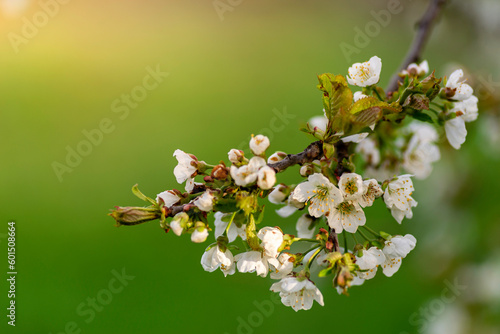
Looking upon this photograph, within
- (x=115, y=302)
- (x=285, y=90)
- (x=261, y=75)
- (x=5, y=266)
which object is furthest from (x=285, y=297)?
(x=261, y=75)

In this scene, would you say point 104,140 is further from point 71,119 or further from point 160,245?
point 160,245

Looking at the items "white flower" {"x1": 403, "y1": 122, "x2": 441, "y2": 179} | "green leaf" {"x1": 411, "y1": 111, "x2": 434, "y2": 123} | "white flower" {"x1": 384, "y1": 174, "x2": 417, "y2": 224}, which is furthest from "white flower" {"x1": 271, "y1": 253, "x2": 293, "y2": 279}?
"white flower" {"x1": 403, "y1": 122, "x2": 441, "y2": 179}

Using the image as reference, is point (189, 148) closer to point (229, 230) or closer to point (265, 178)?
point (229, 230)

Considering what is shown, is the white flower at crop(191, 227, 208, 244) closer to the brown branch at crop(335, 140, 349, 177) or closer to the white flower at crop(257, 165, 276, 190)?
the white flower at crop(257, 165, 276, 190)

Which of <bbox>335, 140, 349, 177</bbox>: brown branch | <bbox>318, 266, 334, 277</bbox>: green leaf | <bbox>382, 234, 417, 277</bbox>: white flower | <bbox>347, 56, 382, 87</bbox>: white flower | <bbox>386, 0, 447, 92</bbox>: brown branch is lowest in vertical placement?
<bbox>382, 234, 417, 277</bbox>: white flower

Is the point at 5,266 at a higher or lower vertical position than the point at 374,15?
lower

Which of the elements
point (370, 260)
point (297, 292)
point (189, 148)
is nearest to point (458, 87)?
point (370, 260)
